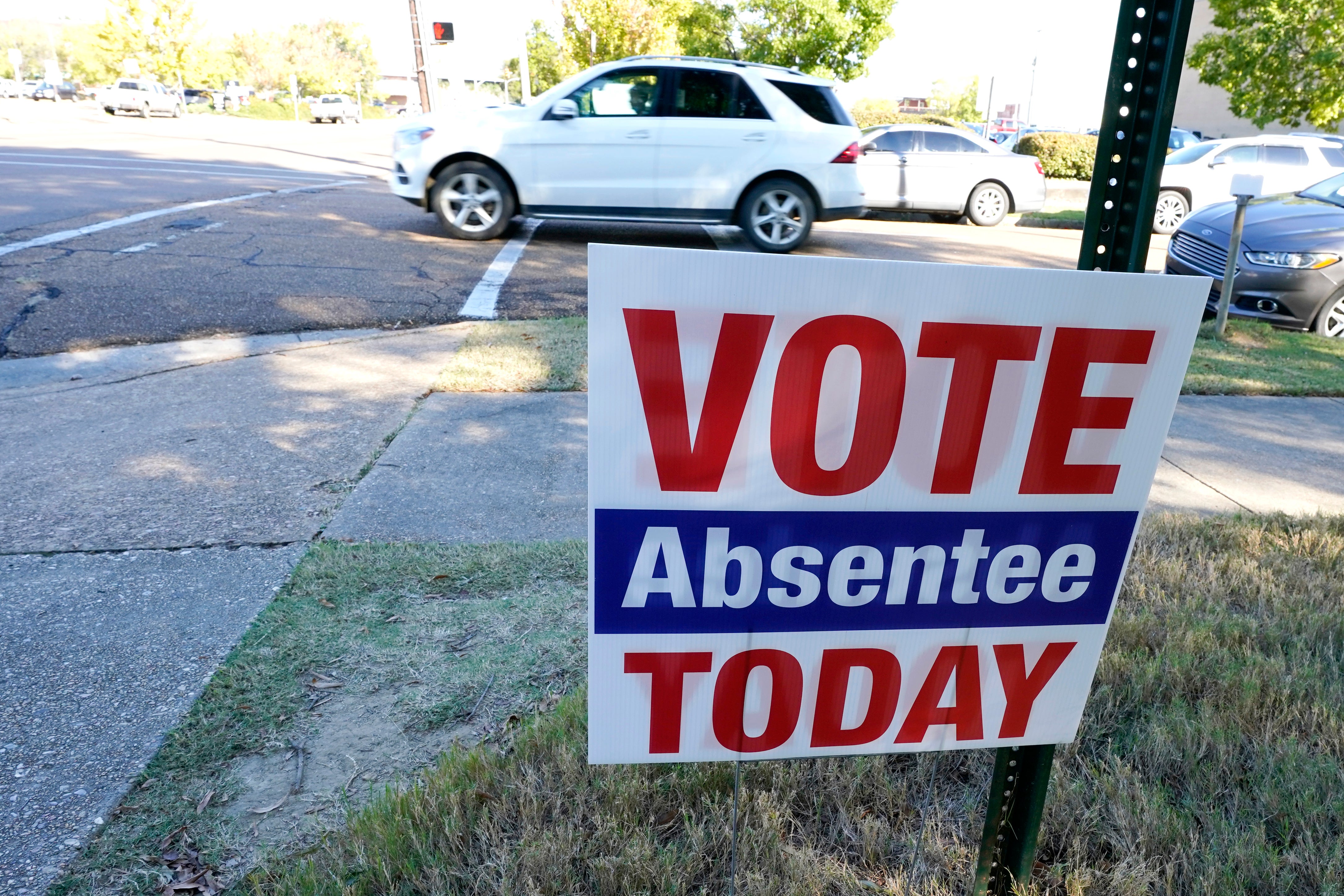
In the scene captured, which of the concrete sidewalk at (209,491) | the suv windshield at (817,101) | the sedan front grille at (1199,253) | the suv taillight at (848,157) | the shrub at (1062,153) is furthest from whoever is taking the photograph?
the shrub at (1062,153)

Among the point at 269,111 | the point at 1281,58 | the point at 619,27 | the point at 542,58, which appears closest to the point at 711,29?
the point at 619,27

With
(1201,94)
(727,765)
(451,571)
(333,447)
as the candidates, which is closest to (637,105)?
(333,447)

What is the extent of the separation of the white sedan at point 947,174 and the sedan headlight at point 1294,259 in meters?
7.41

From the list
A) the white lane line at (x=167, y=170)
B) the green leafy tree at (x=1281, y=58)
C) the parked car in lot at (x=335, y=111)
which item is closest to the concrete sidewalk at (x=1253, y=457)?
the green leafy tree at (x=1281, y=58)

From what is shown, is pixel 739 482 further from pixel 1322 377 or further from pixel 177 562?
pixel 1322 377

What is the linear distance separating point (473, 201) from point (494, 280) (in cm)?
209

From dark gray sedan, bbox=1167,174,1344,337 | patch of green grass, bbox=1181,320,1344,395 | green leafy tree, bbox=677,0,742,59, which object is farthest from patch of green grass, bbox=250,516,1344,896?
green leafy tree, bbox=677,0,742,59

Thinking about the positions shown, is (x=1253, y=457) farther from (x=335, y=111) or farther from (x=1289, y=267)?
(x=335, y=111)

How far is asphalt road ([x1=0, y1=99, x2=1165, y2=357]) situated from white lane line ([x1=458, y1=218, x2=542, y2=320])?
0.08 metres

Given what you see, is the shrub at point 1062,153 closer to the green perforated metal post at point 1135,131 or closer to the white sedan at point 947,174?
the white sedan at point 947,174

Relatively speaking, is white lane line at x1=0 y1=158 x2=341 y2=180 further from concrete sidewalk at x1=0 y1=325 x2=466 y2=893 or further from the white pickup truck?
the white pickup truck

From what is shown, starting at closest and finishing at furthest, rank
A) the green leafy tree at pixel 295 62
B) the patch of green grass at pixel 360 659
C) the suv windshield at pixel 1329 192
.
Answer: the patch of green grass at pixel 360 659 < the suv windshield at pixel 1329 192 < the green leafy tree at pixel 295 62

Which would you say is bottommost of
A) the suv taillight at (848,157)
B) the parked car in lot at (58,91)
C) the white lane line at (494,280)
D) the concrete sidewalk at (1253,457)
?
the concrete sidewalk at (1253,457)

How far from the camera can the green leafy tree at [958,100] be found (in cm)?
10388
